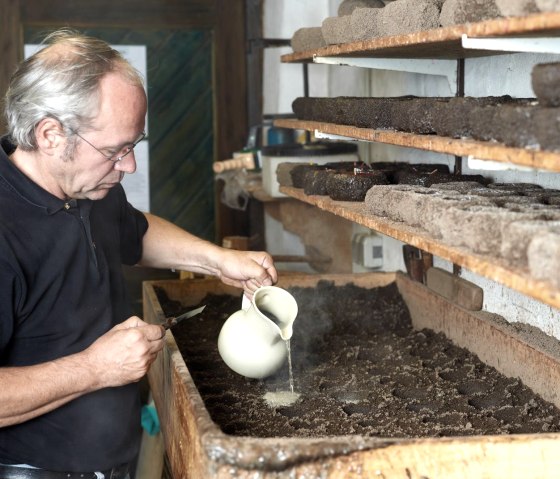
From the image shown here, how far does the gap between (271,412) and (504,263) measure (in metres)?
0.78

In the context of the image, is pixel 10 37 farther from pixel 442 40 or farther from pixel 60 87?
pixel 442 40

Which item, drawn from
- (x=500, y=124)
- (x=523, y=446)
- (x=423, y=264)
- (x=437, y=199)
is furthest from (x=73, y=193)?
(x=423, y=264)

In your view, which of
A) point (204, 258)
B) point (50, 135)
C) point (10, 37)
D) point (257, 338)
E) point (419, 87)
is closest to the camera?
point (50, 135)

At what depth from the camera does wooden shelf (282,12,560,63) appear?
1.52 m

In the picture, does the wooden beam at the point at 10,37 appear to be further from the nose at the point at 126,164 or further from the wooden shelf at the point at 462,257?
the nose at the point at 126,164

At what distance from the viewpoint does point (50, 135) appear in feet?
6.63

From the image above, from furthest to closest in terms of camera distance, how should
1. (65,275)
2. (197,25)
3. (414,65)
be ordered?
(197,25), (414,65), (65,275)

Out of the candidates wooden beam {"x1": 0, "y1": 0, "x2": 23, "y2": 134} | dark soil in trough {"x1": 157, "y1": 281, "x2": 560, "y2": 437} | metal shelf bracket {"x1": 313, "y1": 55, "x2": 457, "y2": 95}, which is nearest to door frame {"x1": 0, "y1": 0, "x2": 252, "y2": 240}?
wooden beam {"x1": 0, "y1": 0, "x2": 23, "y2": 134}

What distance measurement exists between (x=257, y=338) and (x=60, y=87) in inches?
31.8

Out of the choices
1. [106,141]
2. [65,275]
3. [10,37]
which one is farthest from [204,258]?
Answer: [10,37]

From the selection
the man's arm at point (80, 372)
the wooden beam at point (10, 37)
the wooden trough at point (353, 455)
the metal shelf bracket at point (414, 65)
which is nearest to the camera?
the wooden trough at point (353, 455)

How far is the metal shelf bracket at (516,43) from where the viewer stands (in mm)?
1748

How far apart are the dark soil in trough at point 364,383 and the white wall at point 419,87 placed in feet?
0.67

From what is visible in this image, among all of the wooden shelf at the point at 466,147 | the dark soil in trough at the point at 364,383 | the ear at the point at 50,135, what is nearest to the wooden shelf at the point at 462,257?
the wooden shelf at the point at 466,147
